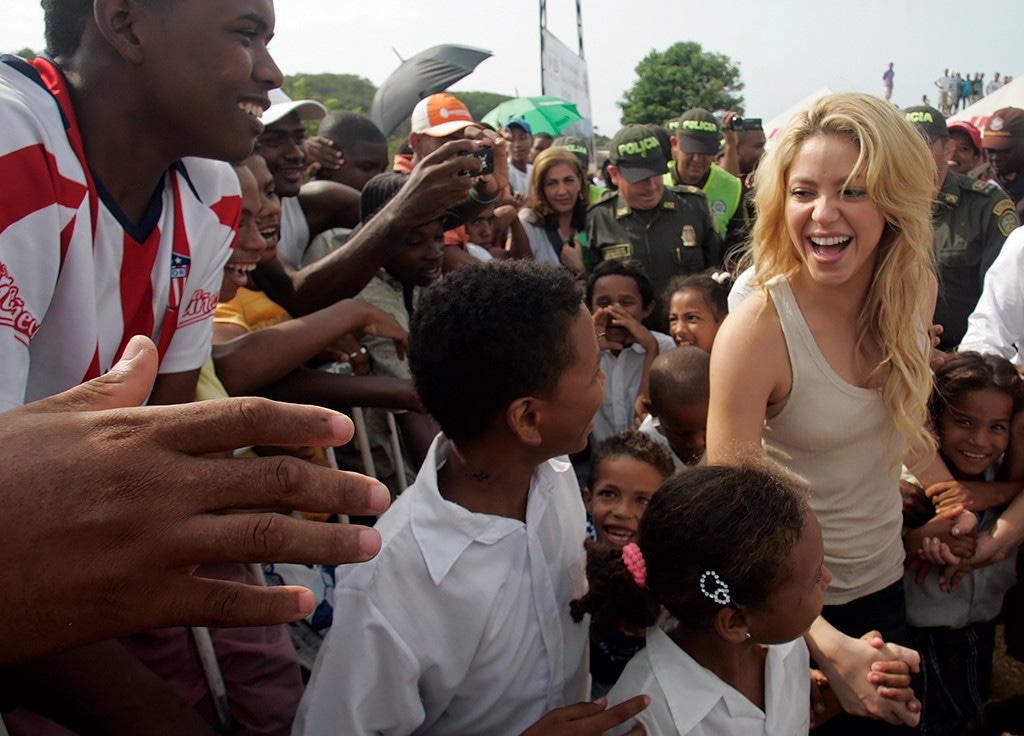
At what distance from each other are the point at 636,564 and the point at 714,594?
0.56ft

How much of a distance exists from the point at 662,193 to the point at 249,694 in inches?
159

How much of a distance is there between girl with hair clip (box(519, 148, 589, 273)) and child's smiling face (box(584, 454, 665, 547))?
2.82 m

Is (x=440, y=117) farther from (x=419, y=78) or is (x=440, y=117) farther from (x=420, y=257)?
(x=419, y=78)

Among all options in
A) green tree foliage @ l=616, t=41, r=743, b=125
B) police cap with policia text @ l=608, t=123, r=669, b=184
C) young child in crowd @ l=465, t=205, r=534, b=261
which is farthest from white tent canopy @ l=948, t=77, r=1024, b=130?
green tree foliage @ l=616, t=41, r=743, b=125

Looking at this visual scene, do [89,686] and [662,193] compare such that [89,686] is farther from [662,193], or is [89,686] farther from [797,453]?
[662,193]

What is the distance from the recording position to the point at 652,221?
15.2 feet

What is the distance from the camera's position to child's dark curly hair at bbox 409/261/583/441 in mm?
1440

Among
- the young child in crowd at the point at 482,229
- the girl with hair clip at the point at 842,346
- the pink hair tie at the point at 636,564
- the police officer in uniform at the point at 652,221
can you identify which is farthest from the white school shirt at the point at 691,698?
the police officer in uniform at the point at 652,221

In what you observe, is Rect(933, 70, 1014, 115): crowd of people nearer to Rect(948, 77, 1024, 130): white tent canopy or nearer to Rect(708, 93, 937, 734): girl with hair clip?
Rect(948, 77, 1024, 130): white tent canopy

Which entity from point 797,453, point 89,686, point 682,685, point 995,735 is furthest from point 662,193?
point 89,686

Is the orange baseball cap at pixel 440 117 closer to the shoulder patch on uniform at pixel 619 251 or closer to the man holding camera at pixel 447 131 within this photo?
the man holding camera at pixel 447 131

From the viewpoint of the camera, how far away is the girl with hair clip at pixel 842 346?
175 cm

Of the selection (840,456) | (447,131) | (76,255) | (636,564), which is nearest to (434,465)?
(636,564)

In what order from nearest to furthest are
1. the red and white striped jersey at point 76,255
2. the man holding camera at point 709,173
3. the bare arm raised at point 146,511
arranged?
1. the bare arm raised at point 146,511
2. the red and white striped jersey at point 76,255
3. the man holding camera at point 709,173
